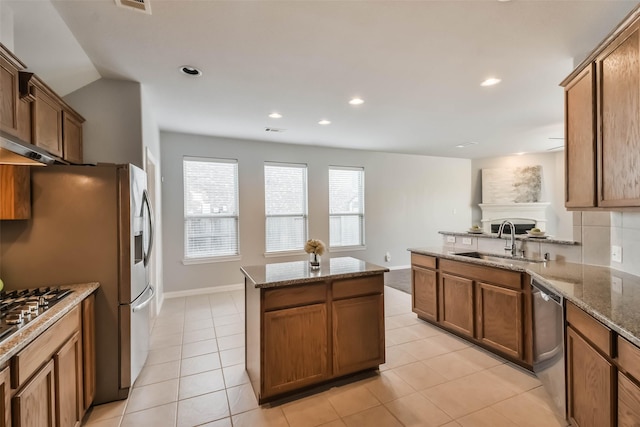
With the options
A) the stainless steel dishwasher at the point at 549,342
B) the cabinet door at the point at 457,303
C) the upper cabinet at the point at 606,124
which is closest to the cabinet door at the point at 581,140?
the upper cabinet at the point at 606,124

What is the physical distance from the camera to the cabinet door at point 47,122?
192cm

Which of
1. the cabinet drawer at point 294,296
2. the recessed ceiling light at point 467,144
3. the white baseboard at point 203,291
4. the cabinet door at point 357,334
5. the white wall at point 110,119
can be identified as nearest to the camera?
the cabinet drawer at point 294,296

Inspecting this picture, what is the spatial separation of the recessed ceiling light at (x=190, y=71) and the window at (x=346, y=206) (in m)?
3.61

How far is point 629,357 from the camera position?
1210 millimetres

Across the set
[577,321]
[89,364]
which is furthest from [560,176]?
[89,364]

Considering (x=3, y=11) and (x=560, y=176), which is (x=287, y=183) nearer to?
(x=3, y=11)

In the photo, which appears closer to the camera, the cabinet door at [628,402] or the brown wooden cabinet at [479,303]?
the cabinet door at [628,402]

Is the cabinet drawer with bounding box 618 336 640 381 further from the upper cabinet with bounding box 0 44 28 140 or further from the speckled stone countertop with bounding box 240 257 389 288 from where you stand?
the upper cabinet with bounding box 0 44 28 140

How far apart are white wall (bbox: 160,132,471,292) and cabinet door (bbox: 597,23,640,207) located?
14.4 feet

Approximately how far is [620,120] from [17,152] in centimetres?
323

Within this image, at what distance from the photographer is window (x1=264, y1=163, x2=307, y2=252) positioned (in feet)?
17.8

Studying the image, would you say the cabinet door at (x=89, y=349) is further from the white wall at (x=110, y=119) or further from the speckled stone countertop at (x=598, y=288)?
the speckled stone countertop at (x=598, y=288)

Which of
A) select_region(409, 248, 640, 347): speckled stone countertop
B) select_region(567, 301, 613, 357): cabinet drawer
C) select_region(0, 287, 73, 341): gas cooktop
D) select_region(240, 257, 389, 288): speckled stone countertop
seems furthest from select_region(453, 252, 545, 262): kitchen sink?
select_region(0, 287, 73, 341): gas cooktop

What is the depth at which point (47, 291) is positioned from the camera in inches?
73.2
